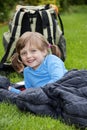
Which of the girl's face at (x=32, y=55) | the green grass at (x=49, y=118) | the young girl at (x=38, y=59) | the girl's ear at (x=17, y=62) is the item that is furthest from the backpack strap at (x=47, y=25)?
the girl's face at (x=32, y=55)

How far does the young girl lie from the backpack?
4.38 ft

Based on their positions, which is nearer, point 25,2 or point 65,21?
point 65,21

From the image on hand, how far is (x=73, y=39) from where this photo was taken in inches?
398

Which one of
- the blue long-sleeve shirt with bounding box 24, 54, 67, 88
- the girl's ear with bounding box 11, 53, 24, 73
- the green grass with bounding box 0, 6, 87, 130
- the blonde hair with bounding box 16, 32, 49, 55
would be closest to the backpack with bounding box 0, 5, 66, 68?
the green grass with bounding box 0, 6, 87, 130

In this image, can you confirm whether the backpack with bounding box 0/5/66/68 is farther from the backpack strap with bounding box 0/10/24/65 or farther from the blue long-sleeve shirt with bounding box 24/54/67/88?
the blue long-sleeve shirt with bounding box 24/54/67/88

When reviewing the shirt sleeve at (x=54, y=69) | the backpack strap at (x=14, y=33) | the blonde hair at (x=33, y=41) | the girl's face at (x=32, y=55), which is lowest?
the backpack strap at (x=14, y=33)

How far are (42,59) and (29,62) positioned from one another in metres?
0.15

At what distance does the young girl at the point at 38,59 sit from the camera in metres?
5.27

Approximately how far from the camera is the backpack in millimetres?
6812

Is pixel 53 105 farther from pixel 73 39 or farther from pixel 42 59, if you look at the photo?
pixel 73 39

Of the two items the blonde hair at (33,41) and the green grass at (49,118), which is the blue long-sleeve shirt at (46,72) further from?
the green grass at (49,118)

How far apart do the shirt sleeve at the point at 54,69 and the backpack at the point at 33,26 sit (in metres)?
1.54

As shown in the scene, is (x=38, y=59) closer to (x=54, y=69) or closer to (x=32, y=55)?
(x=32, y=55)

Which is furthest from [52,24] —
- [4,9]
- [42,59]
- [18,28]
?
[4,9]
